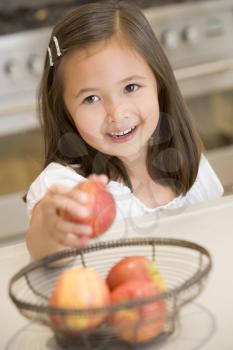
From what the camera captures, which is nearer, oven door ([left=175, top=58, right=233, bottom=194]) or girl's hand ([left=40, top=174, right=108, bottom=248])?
girl's hand ([left=40, top=174, right=108, bottom=248])

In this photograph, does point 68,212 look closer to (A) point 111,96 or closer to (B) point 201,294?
(B) point 201,294

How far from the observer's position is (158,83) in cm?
127

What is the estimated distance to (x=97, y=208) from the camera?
789mm

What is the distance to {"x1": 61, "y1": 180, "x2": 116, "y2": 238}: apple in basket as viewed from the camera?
2.57 feet

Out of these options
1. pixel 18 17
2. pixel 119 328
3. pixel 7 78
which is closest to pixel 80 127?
pixel 119 328

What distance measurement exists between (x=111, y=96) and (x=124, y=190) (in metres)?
0.25

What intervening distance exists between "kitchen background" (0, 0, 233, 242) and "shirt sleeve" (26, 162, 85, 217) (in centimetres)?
79

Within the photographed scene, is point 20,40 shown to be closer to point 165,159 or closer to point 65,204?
point 165,159

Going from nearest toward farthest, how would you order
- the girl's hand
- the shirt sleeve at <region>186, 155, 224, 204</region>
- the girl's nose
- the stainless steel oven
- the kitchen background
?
the girl's hand
the girl's nose
the shirt sleeve at <region>186, 155, 224, 204</region>
the kitchen background
the stainless steel oven

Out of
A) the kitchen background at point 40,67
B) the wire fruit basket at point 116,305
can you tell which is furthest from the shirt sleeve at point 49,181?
the kitchen background at point 40,67

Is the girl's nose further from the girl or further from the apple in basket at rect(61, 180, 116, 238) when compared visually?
the apple in basket at rect(61, 180, 116, 238)

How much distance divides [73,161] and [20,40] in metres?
0.83

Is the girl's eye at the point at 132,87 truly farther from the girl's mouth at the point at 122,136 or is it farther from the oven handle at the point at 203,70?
the oven handle at the point at 203,70

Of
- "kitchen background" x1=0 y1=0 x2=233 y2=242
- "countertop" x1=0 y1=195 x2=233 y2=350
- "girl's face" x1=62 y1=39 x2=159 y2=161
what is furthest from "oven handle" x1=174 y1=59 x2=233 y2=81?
"countertop" x1=0 y1=195 x2=233 y2=350
